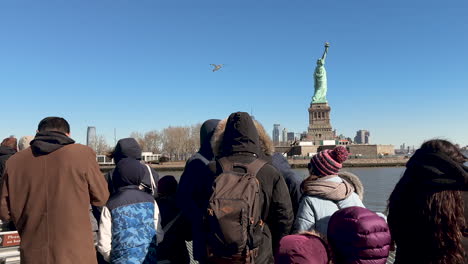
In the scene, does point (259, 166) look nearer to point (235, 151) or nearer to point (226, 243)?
point (235, 151)

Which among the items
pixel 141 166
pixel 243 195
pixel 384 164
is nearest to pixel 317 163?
pixel 243 195

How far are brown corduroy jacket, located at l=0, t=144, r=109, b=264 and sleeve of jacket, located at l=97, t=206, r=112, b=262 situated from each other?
0.30 feet

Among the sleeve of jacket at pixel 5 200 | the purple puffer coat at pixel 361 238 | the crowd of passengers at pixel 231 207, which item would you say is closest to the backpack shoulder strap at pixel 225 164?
the crowd of passengers at pixel 231 207

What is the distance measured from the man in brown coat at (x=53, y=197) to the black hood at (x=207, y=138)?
0.80 metres

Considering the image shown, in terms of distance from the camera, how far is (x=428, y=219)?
1.63 m

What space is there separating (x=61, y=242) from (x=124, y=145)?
83 centimetres

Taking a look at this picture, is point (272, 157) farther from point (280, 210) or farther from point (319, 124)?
point (319, 124)

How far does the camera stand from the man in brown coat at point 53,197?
219 centimetres

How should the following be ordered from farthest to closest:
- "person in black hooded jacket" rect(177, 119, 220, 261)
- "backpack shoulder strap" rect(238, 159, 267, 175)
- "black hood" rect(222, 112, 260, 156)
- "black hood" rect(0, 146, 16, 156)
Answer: "black hood" rect(0, 146, 16, 156) < "person in black hooded jacket" rect(177, 119, 220, 261) < "black hood" rect(222, 112, 260, 156) < "backpack shoulder strap" rect(238, 159, 267, 175)

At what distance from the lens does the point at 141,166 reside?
8.60 ft

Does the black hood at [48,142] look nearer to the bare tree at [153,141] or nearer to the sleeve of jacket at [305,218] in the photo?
the sleeve of jacket at [305,218]

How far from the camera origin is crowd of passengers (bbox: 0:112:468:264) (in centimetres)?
162

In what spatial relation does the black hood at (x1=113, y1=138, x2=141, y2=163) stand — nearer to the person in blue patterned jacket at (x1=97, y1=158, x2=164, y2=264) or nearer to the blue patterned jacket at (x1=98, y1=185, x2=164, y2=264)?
the person in blue patterned jacket at (x1=97, y1=158, x2=164, y2=264)

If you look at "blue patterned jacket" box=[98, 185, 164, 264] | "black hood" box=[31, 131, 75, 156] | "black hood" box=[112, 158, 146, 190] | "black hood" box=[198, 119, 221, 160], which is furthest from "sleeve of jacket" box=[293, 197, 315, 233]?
"black hood" box=[31, 131, 75, 156]
